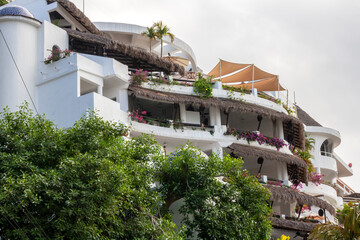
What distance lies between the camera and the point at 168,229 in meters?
24.6

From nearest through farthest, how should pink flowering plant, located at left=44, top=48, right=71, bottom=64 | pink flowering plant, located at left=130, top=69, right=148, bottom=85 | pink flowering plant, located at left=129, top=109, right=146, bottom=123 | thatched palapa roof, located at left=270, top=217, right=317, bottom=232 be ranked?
pink flowering plant, located at left=44, top=48, right=71, bottom=64 < pink flowering plant, located at left=129, top=109, right=146, bottom=123 < thatched palapa roof, located at left=270, top=217, right=317, bottom=232 < pink flowering plant, located at left=130, top=69, right=148, bottom=85

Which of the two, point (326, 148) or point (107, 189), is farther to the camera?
point (326, 148)

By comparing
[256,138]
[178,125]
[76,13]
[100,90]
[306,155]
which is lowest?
[306,155]

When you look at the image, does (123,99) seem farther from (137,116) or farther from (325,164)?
(325,164)

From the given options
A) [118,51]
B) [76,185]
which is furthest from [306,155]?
[76,185]

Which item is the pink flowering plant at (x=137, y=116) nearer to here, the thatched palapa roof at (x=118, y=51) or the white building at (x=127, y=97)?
the white building at (x=127, y=97)

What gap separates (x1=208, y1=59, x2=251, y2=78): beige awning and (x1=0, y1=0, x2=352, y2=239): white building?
2.68 meters

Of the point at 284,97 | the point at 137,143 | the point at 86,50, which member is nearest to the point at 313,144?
the point at 284,97

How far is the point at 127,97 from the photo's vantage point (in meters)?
37.1

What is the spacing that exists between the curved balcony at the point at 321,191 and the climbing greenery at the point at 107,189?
17.4 m

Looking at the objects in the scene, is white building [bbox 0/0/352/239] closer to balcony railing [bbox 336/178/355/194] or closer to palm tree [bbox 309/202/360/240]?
palm tree [bbox 309/202/360/240]

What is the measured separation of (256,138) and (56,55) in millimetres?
12035

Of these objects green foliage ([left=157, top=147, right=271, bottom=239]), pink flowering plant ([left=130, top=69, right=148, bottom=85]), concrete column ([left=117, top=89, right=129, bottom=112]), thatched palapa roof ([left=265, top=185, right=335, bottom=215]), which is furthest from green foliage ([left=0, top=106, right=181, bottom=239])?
thatched palapa roof ([left=265, top=185, right=335, bottom=215])

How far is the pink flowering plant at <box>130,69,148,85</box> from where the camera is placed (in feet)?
122
